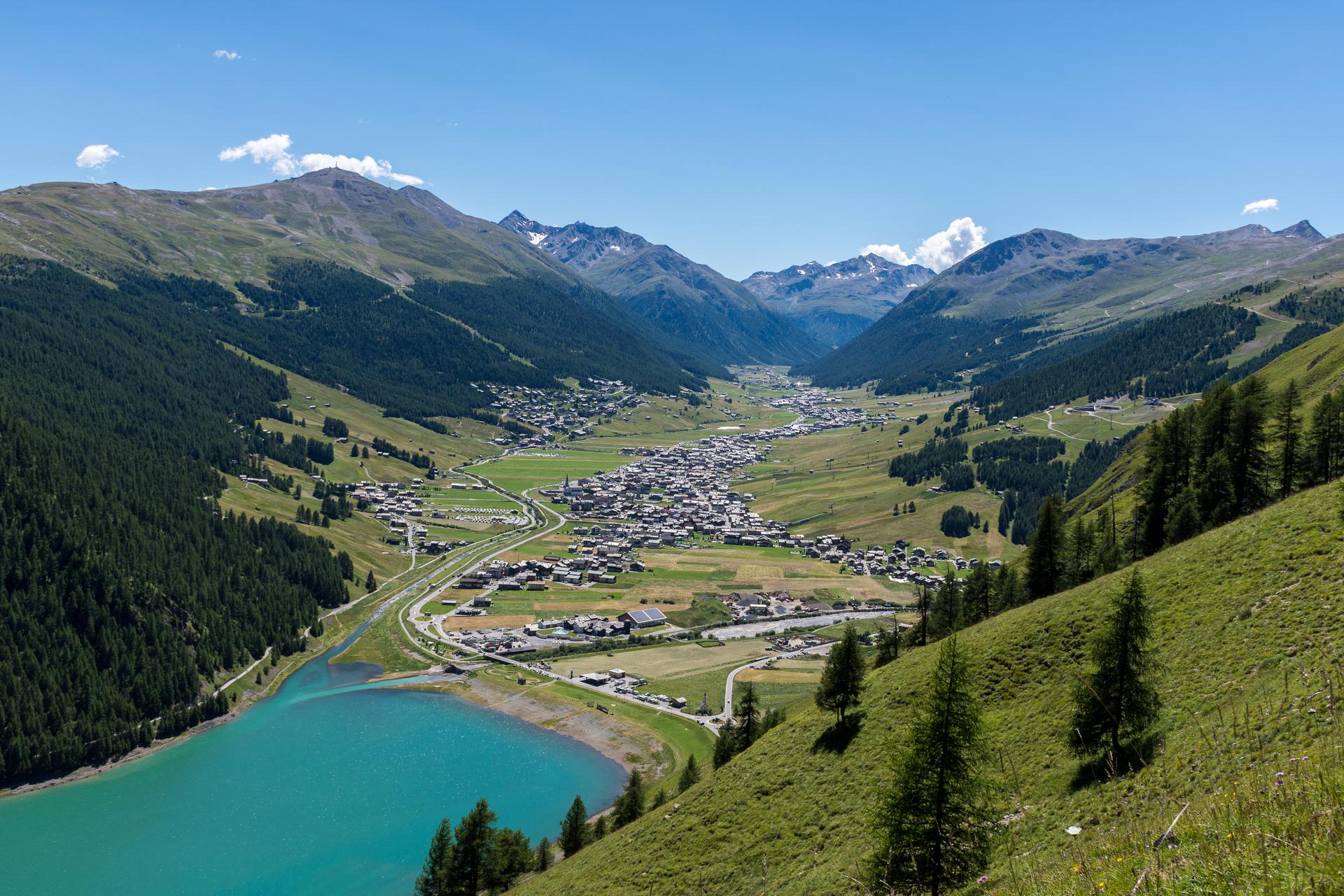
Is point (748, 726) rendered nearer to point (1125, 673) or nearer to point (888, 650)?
point (888, 650)

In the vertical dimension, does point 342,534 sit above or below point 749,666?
above

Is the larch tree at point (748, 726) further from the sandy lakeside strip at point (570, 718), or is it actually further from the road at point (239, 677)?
the road at point (239, 677)

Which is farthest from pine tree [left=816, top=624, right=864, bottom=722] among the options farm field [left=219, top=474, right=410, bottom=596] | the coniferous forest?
farm field [left=219, top=474, right=410, bottom=596]

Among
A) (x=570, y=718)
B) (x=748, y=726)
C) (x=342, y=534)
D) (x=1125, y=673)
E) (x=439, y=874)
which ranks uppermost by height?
(x=1125, y=673)

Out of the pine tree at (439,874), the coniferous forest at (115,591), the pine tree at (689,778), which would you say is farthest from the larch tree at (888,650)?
the coniferous forest at (115,591)

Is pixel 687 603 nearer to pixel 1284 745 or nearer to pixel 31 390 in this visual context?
pixel 1284 745

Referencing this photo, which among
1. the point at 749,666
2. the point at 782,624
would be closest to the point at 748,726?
the point at 749,666

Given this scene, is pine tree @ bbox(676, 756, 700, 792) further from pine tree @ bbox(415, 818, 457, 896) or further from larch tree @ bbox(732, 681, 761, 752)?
pine tree @ bbox(415, 818, 457, 896)
